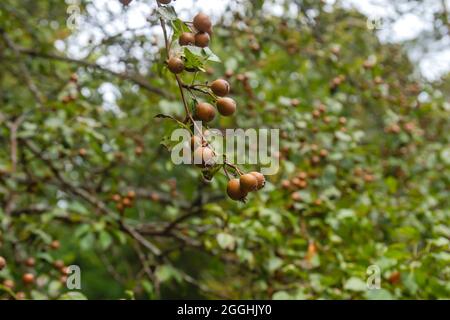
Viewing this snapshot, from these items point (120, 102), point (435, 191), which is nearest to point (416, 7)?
point (435, 191)

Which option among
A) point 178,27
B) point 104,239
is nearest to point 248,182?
point 178,27

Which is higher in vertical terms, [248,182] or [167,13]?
[167,13]

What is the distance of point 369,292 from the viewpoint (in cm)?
215

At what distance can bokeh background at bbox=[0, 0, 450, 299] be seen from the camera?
2633 mm

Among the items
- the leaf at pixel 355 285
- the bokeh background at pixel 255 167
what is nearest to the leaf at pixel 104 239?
the bokeh background at pixel 255 167

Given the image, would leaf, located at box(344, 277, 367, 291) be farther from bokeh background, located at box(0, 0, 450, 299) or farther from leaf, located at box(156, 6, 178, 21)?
leaf, located at box(156, 6, 178, 21)

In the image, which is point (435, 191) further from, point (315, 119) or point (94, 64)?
point (94, 64)

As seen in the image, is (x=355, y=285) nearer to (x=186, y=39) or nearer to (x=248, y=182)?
(x=248, y=182)

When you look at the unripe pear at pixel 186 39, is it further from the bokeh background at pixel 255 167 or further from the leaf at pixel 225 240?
the leaf at pixel 225 240

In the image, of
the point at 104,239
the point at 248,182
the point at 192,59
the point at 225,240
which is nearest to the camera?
the point at 248,182

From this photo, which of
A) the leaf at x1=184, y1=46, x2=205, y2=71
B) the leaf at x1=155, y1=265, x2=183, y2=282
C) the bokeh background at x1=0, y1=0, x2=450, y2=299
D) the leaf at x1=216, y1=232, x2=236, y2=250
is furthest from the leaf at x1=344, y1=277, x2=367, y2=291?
the leaf at x1=184, y1=46, x2=205, y2=71

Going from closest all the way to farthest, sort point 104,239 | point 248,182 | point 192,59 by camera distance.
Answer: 1. point 248,182
2. point 192,59
3. point 104,239

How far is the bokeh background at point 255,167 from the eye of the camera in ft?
8.64

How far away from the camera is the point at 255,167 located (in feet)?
9.96
